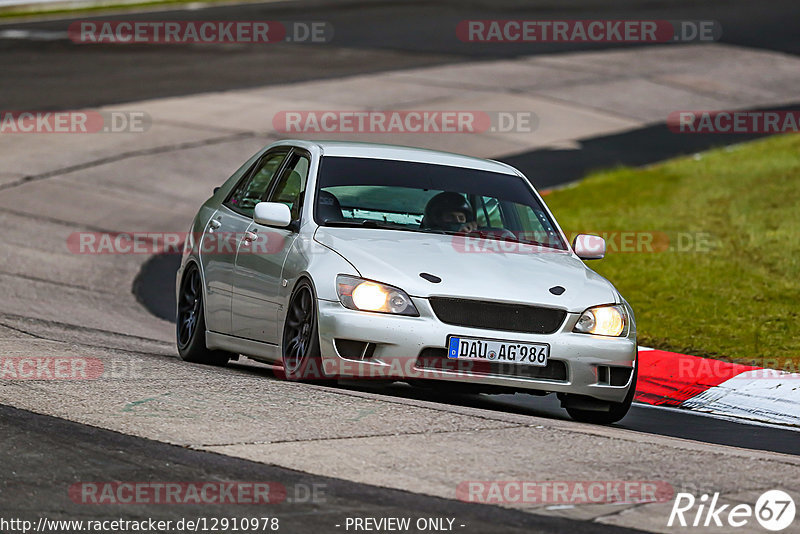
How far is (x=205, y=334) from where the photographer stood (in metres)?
9.80

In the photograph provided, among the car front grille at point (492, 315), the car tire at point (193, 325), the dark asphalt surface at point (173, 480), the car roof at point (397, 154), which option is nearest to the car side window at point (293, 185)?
the car roof at point (397, 154)

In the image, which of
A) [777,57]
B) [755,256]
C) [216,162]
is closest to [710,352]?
[755,256]

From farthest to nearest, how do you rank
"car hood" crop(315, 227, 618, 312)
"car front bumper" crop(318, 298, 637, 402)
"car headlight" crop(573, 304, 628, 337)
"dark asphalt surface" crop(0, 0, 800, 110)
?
"dark asphalt surface" crop(0, 0, 800, 110)
"car headlight" crop(573, 304, 628, 337)
"car hood" crop(315, 227, 618, 312)
"car front bumper" crop(318, 298, 637, 402)

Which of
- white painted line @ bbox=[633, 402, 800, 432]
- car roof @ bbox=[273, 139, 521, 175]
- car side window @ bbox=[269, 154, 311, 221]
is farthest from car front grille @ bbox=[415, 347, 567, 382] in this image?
white painted line @ bbox=[633, 402, 800, 432]

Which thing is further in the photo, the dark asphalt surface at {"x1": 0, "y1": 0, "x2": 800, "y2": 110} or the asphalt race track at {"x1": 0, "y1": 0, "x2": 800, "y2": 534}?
the dark asphalt surface at {"x1": 0, "y1": 0, "x2": 800, "y2": 110}

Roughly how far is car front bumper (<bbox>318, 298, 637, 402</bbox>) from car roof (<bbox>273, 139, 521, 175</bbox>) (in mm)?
1681

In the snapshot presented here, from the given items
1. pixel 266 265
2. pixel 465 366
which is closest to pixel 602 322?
pixel 465 366

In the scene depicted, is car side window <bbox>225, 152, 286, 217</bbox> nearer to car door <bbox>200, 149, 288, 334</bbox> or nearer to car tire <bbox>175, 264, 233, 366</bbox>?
car door <bbox>200, 149, 288, 334</bbox>

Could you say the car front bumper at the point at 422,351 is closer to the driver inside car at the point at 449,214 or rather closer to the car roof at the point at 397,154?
the driver inside car at the point at 449,214

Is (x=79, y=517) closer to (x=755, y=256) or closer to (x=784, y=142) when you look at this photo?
(x=755, y=256)

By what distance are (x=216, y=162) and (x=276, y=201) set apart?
11.1m

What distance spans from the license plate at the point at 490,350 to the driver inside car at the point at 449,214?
4.05ft

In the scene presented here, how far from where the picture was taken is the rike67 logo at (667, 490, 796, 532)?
5789mm

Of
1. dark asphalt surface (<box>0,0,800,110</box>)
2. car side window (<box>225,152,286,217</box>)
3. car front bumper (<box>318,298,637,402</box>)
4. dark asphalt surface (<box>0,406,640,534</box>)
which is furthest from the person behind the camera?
dark asphalt surface (<box>0,0,800,110</box>)
